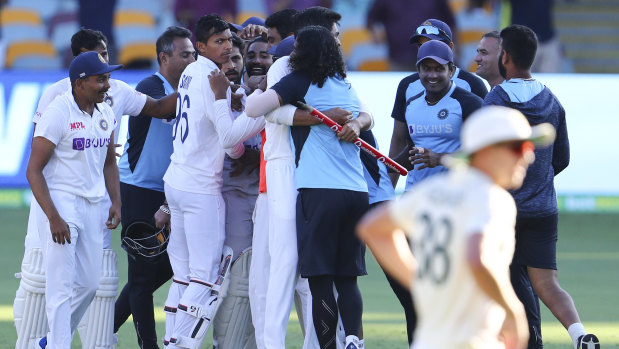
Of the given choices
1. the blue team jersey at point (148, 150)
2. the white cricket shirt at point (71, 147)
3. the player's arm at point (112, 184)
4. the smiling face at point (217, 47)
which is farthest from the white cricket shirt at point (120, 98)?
the white cricket shirt at point (71, 147)

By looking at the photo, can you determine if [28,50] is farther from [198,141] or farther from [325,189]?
[325,189]

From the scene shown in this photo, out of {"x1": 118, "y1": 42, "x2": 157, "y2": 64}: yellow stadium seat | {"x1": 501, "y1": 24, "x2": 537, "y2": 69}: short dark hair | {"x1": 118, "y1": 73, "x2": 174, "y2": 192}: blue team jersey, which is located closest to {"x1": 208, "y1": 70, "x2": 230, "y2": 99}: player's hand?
{"x1": 118, "y1": 73, "x2": 174, "y2": 192}: blue team jersey

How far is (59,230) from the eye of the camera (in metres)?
6.07

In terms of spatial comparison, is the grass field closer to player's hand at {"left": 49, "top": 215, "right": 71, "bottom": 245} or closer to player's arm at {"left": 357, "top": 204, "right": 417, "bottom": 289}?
player's hand at {"left": 49, "top": 215, "right": 71, "bottom": 245}

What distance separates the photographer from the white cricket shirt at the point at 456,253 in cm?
353

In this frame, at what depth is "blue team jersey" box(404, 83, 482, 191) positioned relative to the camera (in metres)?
6.67

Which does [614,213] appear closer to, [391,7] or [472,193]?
[391,7]

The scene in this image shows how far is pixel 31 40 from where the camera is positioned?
56.8ft

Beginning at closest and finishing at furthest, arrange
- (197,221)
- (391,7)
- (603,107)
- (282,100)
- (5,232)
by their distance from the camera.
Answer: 1. (282,100)
2. (197,221)
3. (5,232)
4. (603,107)
5. (391,7)

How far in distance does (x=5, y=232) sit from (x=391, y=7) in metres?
7.45

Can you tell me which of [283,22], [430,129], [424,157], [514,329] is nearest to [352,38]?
[283,22]

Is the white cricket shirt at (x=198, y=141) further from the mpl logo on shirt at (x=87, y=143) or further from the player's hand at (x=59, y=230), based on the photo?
the player's hand at (x=59, y=230)

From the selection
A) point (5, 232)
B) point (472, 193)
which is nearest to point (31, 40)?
point (5, 232)

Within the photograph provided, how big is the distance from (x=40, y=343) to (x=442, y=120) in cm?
290
